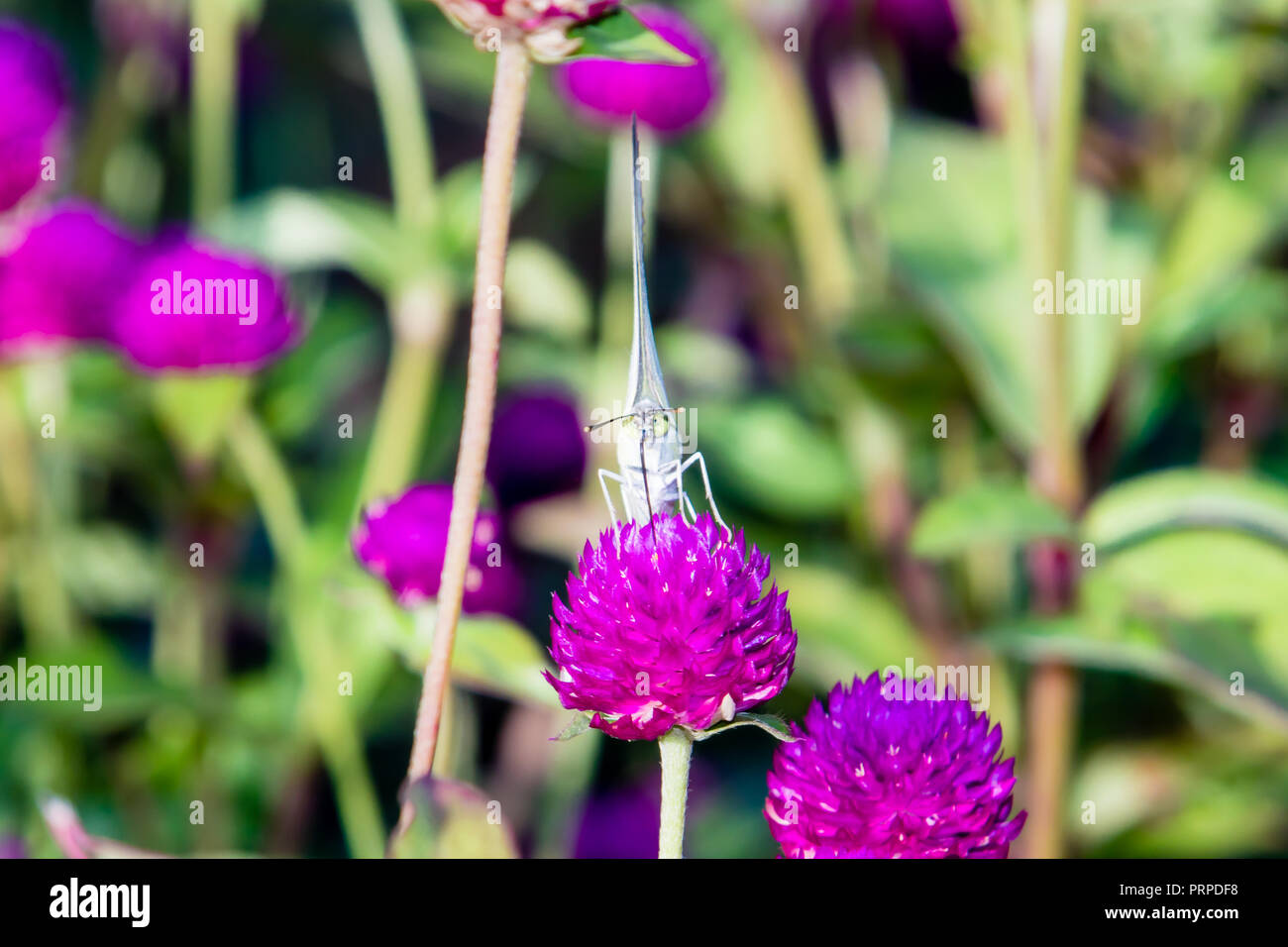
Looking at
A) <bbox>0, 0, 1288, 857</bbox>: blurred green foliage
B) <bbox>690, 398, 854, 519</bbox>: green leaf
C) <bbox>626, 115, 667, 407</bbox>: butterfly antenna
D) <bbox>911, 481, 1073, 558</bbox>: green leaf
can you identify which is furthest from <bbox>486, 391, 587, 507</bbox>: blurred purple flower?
<bbox>626, 115, 667, 407</bbox>: butterfly antenna

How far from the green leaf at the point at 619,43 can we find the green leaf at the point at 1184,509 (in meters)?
0.47

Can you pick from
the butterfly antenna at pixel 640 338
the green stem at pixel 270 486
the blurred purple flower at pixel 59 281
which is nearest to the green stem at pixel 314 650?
the green stem at pixel 270 486

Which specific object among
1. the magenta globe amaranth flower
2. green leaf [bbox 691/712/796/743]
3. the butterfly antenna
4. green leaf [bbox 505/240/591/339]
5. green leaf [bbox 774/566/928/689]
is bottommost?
green leaf [bbox 691/712/796/743]

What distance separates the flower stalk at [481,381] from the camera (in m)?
0.34

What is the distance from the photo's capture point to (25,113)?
83 centimetres

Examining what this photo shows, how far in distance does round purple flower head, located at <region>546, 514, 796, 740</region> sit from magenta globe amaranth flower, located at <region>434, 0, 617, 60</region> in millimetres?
148

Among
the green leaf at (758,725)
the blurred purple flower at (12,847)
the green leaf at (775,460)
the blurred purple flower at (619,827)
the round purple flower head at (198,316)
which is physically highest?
the round purple flower head at (198,316)

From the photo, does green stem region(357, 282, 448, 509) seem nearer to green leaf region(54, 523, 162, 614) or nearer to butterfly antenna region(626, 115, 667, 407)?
green leaf region(54, 523, 162, 614)

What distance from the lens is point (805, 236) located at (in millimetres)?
1068

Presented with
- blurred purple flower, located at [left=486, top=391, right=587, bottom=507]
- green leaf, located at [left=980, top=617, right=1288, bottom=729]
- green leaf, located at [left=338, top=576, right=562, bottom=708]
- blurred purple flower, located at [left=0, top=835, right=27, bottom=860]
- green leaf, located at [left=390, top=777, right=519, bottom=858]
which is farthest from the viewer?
blurred purple flower, located at [left=486, top=391, right=587, bottom=507]

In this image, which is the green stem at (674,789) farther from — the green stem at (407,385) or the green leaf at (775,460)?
the green leaf at (775,460)

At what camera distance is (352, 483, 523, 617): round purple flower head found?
51cm

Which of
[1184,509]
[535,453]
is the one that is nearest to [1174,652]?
[1184,509]
